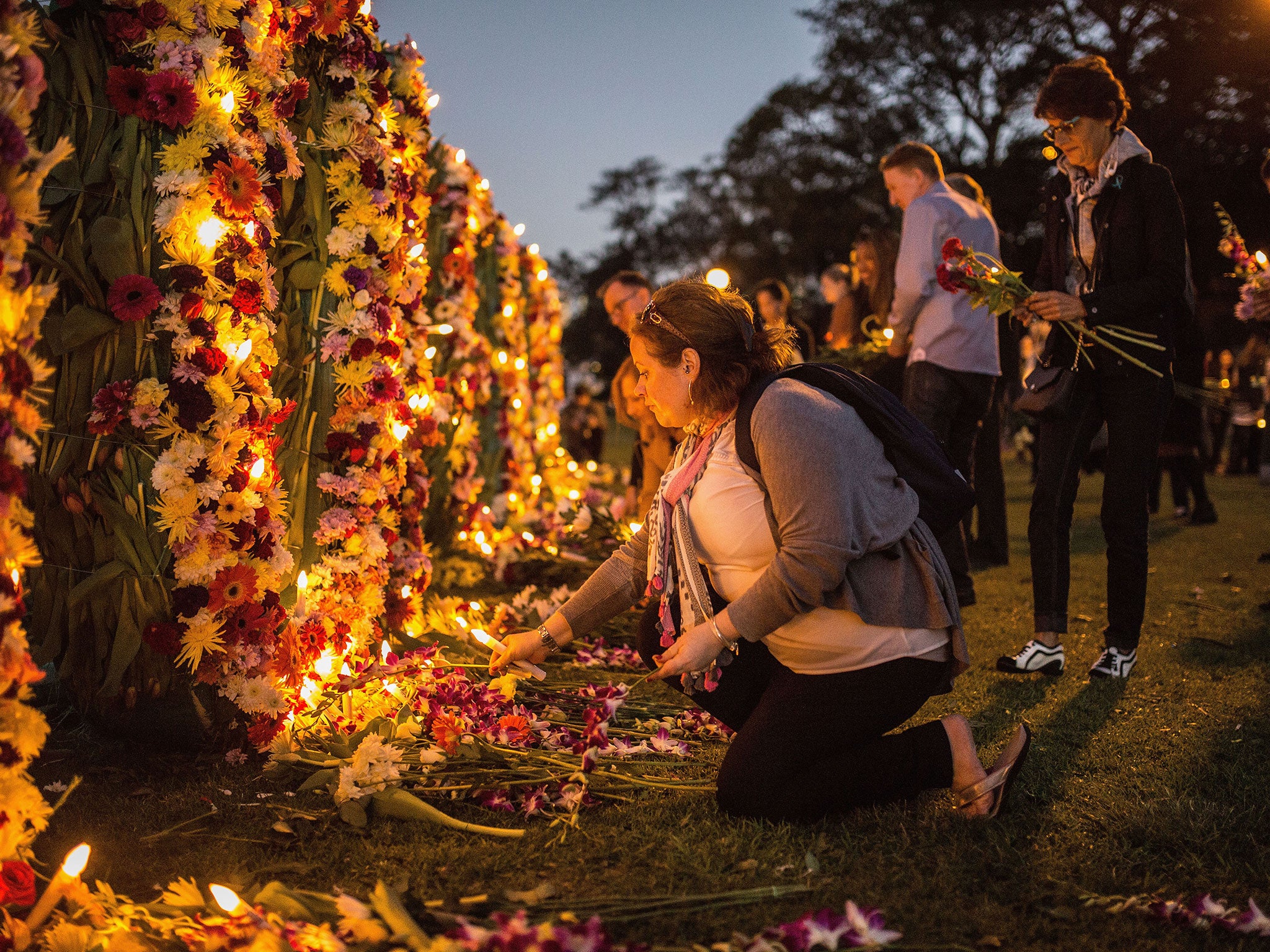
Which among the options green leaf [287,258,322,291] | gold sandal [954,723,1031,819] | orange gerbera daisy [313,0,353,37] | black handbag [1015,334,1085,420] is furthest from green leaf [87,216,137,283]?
black handbag [1015,334,1085,420]

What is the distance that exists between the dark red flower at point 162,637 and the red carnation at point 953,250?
334 centimetres

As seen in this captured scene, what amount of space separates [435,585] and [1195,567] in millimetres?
5145

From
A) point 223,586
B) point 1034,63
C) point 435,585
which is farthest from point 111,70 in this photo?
point 1034,63

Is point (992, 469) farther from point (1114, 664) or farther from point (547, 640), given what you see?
point (547, 640)

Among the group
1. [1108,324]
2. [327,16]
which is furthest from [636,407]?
[327,16]

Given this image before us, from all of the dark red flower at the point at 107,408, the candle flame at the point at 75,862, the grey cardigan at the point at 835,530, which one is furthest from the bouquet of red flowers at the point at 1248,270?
the candle flame at the point at 75,862

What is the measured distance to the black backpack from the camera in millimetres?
2742

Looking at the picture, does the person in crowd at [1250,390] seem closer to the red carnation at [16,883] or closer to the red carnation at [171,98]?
the red carnation at [171,98]

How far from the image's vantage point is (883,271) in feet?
20.7

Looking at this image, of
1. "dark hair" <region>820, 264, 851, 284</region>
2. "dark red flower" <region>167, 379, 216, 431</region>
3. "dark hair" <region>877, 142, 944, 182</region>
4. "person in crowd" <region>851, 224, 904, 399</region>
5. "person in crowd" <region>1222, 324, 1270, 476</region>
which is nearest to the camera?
"dark red flower" <region>167, 379, 216, 431</region>

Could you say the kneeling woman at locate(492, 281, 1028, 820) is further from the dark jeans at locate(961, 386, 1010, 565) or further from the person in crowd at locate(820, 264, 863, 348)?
the person in crowd at locate(820, 264, 863, 348)

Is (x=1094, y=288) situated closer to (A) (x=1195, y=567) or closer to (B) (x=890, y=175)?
(B) (x=890, y=175)

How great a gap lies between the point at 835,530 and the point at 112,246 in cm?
226

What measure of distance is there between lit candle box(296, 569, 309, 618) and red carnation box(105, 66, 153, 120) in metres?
1.62
